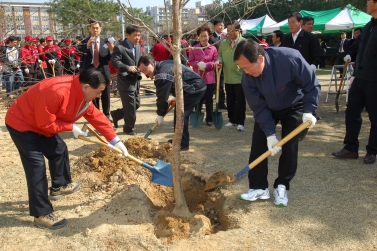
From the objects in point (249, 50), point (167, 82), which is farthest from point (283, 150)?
point (167, 82)

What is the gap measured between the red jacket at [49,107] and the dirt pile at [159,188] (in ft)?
3.44

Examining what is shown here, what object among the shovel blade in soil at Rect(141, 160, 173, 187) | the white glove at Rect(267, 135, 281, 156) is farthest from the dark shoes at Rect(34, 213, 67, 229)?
the white glove at Rect(267, 135, 281, 156)

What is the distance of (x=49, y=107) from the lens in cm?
290

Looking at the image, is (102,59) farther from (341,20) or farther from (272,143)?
(341,20)

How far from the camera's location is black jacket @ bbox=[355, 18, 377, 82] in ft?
13.8

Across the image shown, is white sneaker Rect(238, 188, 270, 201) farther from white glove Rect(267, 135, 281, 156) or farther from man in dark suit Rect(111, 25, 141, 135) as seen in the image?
man in dark suit Rect(111, 25, 141, 135)

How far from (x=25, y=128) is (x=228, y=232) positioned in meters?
1.92

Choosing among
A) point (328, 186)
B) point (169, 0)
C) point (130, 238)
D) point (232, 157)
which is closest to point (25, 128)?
point (130, 238)

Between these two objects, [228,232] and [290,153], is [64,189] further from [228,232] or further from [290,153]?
[290,153]

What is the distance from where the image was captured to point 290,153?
3.32 metres

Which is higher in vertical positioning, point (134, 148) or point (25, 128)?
point (25, 128)

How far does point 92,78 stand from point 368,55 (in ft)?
10.6

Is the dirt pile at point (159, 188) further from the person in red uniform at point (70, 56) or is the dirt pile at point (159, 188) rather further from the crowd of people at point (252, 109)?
the person in red uniform at point (70, 56)

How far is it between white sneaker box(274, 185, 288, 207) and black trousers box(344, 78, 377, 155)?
168 cm
